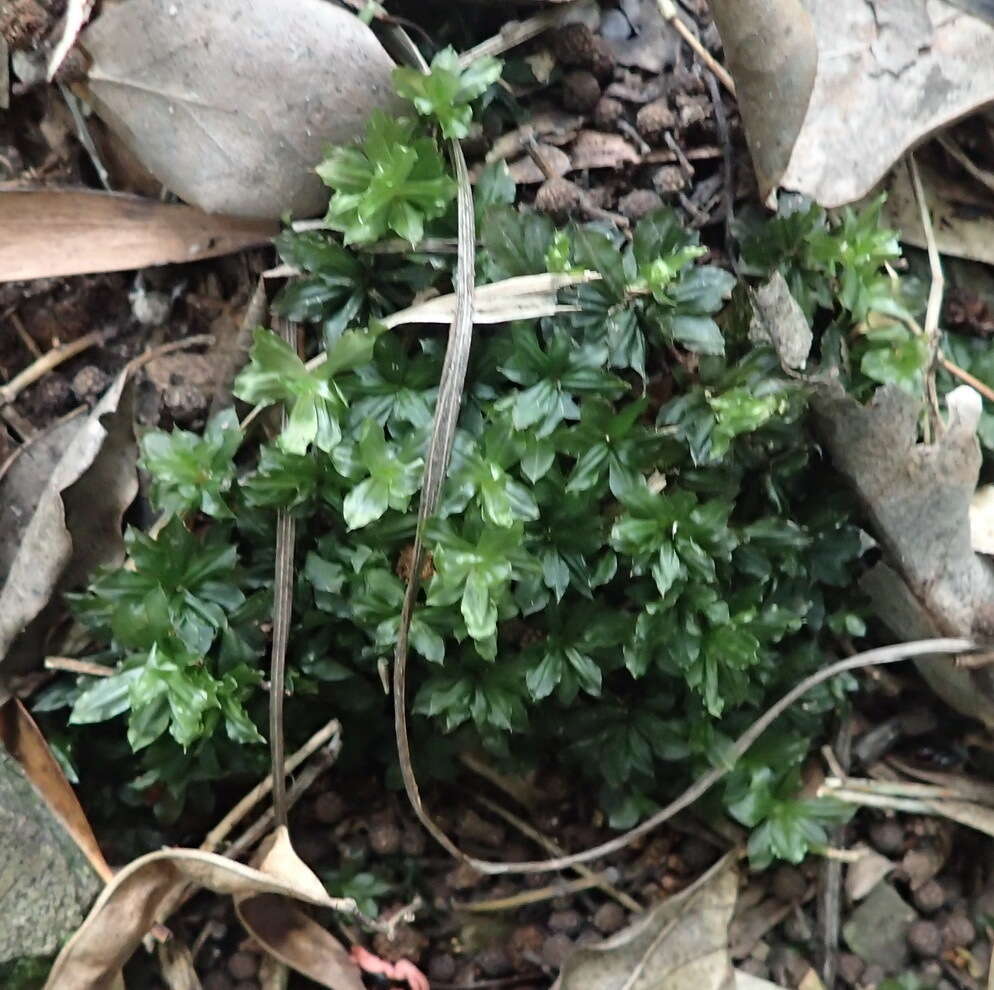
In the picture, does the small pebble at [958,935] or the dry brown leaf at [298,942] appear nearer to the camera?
the dry brown leaf at [298,942]

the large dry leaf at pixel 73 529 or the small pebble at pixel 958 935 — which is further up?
the large dry leaf at pixel 73 529

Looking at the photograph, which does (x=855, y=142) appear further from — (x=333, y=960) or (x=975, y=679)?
(x=333, y=960)

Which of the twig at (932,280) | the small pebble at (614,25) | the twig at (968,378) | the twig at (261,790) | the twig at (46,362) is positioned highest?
the small pebble at (614,25)

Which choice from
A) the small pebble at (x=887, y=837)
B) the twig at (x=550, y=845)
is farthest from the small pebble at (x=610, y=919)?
the small pebble at (x=887, y=837)

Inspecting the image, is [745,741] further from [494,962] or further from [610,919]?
[494,962]

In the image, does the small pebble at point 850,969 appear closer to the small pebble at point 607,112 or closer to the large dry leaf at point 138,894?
the large dry leaf at point 138,894

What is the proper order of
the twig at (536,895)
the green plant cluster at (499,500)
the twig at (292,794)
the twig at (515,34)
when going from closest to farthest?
the green plant cluster at (499,500), the twig at (515,34), the twig at (292,794), the twig at (536,895)

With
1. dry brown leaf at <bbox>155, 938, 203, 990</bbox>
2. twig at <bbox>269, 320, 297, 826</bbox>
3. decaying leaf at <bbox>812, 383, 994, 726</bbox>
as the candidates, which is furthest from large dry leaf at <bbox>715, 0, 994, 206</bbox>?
dry brown leaf at <bbox>155, 938, 203, 990</bbox>

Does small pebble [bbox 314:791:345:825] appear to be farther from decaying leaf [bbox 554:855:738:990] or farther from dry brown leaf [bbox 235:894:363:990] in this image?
decaying leaf [bbox 554:855:738:990]
